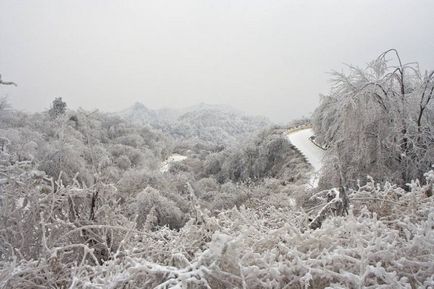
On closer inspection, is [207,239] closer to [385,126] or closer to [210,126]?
[385,126]

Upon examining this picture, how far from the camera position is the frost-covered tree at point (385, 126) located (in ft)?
31.4

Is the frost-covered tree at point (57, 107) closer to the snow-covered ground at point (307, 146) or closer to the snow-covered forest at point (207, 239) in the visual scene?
the snow-covered ground at point (307, 146)

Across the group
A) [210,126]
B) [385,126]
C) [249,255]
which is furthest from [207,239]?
[210,126]

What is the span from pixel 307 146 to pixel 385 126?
16042 millimetres

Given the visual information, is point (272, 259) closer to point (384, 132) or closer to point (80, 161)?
point (384, 132)

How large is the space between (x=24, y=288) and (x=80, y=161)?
22.1 m

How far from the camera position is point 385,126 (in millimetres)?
9859

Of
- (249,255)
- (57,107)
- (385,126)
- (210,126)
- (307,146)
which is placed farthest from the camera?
(210,126)

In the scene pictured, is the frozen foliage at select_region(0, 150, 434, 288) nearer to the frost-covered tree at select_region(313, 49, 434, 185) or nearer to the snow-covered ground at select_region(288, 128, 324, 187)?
the frost-covered tree at select_region(313, 49, 434, 185)

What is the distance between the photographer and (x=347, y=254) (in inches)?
72.5

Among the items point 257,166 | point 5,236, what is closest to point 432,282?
point 5,236

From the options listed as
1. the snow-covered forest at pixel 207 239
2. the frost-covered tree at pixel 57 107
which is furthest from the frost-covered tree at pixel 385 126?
the frost-covered tree at pixel 57 107

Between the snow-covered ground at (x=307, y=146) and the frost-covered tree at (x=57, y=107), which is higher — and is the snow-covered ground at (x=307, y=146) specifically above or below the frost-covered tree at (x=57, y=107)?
below

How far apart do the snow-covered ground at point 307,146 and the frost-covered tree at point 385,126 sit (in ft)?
27.9
